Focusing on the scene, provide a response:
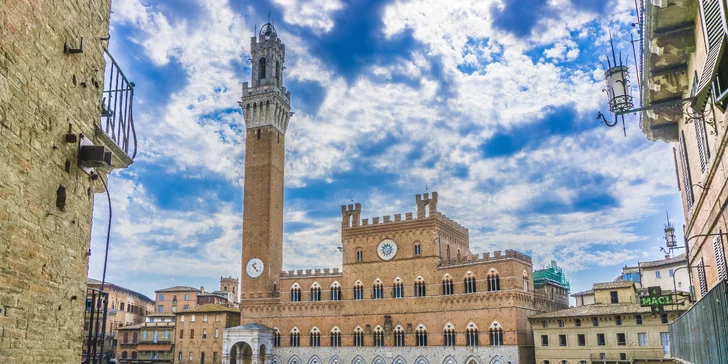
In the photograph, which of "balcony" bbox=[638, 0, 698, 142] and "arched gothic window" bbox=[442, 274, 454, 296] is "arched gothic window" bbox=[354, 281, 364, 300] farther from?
"balcony" bbox=[638, 0, 698, 142]

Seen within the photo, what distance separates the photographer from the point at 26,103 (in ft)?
21.8

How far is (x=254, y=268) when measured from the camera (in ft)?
168

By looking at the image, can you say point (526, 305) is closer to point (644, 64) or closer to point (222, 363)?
point (222, 363)

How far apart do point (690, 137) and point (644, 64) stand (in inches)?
77.1

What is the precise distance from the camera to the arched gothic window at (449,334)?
139ft

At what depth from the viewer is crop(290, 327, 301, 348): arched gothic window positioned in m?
47.9

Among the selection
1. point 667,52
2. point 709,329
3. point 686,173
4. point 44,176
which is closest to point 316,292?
point 686,173

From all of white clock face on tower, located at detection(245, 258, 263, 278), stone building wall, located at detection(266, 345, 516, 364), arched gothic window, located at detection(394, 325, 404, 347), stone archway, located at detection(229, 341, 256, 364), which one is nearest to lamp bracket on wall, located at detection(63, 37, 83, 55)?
stone building wall, located at detection(266, 345, 516, 364)

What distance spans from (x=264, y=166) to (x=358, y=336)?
59.6 ft

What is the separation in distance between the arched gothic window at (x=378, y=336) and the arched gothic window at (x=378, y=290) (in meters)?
2.47

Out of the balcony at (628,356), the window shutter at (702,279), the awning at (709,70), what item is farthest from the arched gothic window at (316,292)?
the awning at (709,70)

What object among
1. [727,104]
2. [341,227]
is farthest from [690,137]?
[341,227]

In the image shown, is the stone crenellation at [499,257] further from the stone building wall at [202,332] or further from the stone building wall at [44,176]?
the stone building wall at [44,176]

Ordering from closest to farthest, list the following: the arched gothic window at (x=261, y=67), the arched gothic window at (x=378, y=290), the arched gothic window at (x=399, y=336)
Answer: the arched gothic window at (x=399, y=336)
the arched gothic window at (x=378, y=290)
the arched gothic window at (x=261, y=67)
